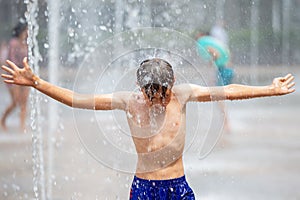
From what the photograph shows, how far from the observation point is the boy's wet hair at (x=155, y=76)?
3.53 m

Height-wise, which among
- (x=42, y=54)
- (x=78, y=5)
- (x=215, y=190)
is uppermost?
(x=78, y=5)

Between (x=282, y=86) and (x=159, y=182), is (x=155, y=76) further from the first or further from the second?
(x=282, y=86)

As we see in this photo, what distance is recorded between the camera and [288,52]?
22281mm

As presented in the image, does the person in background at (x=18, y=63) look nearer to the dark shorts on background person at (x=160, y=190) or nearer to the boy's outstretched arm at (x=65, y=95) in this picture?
the boy's outstretched arm at (x=65, y=95)

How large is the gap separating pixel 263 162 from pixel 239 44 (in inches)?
495

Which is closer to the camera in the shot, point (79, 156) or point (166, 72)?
point (166, 72)

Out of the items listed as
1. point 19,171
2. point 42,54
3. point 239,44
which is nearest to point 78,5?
point 42,54

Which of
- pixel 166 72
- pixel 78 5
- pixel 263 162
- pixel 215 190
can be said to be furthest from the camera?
pixel 78 5

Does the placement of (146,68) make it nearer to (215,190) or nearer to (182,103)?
(182,103)

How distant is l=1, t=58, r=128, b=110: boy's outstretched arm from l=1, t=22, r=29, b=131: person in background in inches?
194

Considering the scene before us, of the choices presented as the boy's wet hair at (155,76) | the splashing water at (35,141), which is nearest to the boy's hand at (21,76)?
the boy's wet hair at (155,76)

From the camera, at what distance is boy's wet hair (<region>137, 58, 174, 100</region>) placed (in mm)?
3533

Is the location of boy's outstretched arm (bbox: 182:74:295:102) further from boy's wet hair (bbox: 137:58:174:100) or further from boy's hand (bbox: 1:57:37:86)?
boy's hand (bbox: 1:57:37:86)

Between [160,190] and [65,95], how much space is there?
61cm
